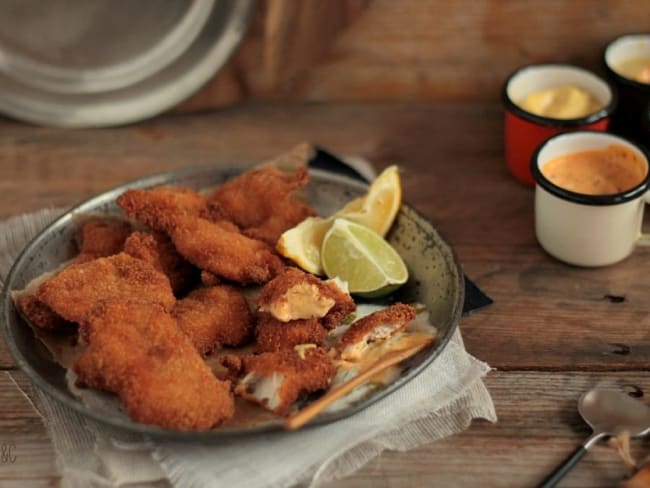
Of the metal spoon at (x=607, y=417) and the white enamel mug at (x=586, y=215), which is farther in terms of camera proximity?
the white enamel mug at (x=586, y=215)

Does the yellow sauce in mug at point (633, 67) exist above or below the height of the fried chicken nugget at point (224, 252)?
above

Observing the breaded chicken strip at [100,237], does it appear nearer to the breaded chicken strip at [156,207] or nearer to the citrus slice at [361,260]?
the breaded chicken strip at [156,207]

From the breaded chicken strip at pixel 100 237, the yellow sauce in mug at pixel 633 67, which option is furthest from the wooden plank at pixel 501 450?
the yellow sauce in mug at pixel 633 67

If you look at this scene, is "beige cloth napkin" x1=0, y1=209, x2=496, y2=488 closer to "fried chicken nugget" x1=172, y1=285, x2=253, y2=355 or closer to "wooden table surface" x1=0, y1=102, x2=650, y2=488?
"wooden table surface" x1=0, y1=102, x2=650, y2=488

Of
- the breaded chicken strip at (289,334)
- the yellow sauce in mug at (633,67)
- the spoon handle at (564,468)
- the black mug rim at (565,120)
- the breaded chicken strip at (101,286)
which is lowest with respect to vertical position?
the spoon handle at (564,468)

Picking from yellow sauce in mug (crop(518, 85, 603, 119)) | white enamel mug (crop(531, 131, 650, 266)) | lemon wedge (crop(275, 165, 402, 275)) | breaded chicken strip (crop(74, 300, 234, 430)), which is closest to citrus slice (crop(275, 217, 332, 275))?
lemon wedge (crop(275, 165, 402, 275))

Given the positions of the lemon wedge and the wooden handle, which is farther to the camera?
the lemon wedge

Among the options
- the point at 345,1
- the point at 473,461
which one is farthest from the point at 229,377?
the point at 345,1
